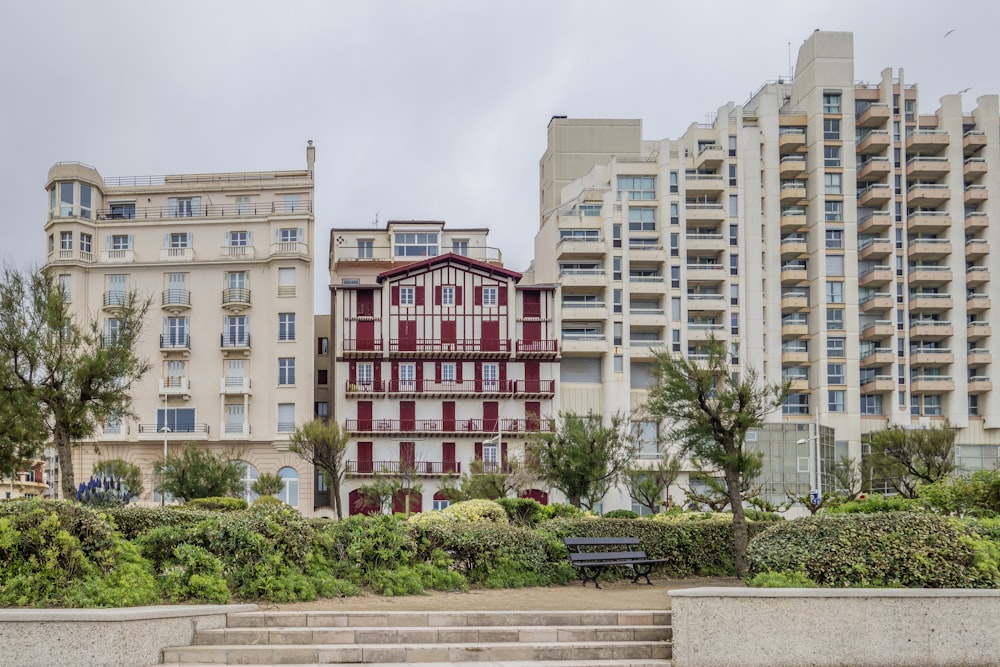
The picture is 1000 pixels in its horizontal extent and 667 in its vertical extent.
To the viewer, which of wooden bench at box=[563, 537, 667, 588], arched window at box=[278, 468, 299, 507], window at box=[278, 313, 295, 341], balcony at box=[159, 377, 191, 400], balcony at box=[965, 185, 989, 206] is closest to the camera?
wooden bench at box=[563, 537, 667, 588]

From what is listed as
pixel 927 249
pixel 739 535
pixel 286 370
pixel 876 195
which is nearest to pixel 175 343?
pixel 286 370

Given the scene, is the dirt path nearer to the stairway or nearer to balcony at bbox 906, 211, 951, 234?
the stairway

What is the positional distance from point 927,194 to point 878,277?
6.93m

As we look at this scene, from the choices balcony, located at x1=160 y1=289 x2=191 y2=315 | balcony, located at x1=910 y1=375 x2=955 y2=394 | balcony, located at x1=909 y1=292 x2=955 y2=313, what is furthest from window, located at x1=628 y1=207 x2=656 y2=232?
balcony, located at x1=160 y1=289 x2=191 y2=315

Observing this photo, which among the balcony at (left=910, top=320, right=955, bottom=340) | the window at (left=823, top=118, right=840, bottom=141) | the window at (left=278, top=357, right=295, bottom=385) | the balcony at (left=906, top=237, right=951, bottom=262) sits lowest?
the window at (left=278, top=357, right=295, bottom=385)

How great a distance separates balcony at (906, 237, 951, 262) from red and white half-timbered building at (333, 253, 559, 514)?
2690 centimetres

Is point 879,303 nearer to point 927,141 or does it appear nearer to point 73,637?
point 927,141

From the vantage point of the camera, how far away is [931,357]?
73000 millimetres

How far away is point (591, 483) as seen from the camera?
41000mm

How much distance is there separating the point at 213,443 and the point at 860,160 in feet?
158

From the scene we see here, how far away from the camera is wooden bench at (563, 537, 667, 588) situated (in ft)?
64.5

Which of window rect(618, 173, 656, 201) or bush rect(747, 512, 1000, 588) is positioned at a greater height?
window rect(618, 173, 656, 201)

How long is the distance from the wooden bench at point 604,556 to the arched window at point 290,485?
43.2 metres

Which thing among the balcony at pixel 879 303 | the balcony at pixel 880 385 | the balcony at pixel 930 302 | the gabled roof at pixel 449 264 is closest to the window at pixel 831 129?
the balcony at pixel 879 303
